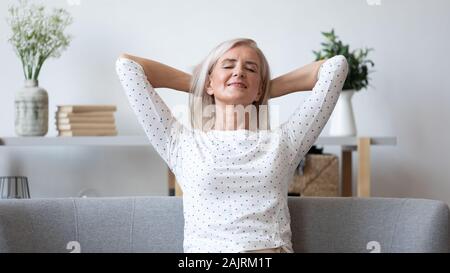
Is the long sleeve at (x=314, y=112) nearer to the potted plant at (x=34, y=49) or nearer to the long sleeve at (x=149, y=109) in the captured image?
the long sleeve at (x=149, y=109)

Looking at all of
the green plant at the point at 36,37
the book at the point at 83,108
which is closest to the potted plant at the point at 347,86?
the book at the point at 83,108

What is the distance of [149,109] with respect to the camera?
1762 millimetres

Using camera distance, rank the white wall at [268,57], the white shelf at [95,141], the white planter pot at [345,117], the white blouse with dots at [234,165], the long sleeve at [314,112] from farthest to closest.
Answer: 1. the white wall at [268,57]
2. the white planter pot at [345,117]
3. the white shelf at [95,141]
4. the long sleeve at [314,112]
5. the white blouse with dots at [234,165]

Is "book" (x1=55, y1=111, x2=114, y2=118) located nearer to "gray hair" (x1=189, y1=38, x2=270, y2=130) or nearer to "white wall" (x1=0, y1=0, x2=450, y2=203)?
"white wall" (x1=0, y1=0, x2=450, y2=203)

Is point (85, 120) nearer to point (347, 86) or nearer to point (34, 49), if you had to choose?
point (34, 49)

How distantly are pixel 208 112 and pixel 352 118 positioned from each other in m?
1.40

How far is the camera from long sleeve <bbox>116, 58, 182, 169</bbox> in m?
1.76

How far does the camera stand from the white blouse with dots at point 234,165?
1.65 meters

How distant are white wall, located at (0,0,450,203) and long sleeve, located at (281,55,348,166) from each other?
5.26ft

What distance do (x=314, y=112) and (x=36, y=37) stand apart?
5.84ft

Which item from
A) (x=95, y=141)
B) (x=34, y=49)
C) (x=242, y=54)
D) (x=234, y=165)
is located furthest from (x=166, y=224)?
(x=34, y=49)

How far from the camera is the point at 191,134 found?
180 centimetres
